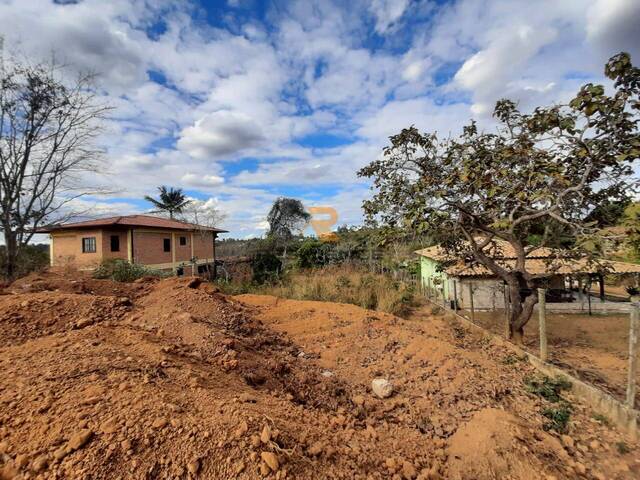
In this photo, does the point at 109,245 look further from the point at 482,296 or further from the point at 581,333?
the point at 581,333

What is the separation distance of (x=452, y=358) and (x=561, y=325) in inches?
295

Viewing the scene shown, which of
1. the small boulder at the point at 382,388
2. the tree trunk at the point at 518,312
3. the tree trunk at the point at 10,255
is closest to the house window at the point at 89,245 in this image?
the tree trunk at the point at 10,255

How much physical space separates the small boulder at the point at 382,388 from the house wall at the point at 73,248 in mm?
16821

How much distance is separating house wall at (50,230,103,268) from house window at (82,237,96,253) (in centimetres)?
15

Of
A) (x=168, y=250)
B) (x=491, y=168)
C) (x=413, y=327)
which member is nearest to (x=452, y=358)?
(x=413, y=327)

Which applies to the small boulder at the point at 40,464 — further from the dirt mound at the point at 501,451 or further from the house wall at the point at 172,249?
the house wall at the point at 172,249

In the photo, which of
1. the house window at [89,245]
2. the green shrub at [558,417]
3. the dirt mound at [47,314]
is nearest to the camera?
the green shrub at [558,417]

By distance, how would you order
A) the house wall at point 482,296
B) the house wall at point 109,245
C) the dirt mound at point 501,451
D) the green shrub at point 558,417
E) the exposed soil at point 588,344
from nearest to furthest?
the dirt mound at point 501,451 → the green shrub at point 558,417 → the exposed soil at point 588,344 → the house wall at point 482,296 → the house wall at point 109,245

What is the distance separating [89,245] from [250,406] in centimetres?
1825

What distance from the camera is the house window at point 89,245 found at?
16.3m

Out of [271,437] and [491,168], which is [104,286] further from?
[491,168]

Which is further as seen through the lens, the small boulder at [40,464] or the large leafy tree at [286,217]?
the large leafy tree at [286,217]

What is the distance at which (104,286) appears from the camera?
263 inches

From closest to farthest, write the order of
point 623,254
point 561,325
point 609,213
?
point 623,254 → point 609,213 → point 561,325
